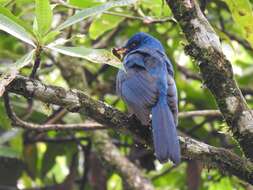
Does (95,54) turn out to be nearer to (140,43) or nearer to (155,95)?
(155,95)

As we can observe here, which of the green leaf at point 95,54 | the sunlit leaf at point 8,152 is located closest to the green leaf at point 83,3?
the green leaf at point 95,54

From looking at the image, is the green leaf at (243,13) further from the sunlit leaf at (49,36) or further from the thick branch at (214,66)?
the sunlit leaf at (49,36)

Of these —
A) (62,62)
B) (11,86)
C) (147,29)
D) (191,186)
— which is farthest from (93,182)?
(11,86)

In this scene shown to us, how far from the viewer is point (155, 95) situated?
3.62 metres

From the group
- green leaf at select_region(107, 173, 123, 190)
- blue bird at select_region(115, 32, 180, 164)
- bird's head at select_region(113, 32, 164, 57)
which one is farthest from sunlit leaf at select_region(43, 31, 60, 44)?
green leaf at select_region(107, 173, 123, 190)

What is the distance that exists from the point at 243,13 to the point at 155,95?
2.22 feet

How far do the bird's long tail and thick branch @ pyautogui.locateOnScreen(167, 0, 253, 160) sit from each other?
14.3 inches

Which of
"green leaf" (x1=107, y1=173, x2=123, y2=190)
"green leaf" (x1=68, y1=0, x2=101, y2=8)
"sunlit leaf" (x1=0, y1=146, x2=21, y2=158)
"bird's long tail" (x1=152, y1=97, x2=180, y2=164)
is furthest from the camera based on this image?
"green leaf" (x1=107, y1=173, x2=123, y2=190)

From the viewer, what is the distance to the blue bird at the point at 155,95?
317 centimetres

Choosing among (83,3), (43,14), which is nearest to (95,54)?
(43,14)

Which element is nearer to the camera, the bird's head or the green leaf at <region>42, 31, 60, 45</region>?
the green leaf at <region>42, 31, 60, 45</region>

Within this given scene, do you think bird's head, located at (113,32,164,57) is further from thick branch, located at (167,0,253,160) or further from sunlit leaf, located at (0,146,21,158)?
thick branch, located at (167,0,253,160)

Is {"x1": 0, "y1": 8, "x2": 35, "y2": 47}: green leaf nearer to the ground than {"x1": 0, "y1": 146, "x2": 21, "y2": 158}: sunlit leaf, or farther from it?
farther from it

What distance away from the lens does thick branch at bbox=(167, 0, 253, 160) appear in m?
2.84
